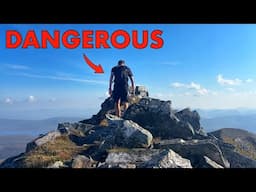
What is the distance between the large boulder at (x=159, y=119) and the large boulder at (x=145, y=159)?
6.53ft

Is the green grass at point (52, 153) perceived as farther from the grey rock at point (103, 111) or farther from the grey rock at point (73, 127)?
the grey rock at point (103, 111)

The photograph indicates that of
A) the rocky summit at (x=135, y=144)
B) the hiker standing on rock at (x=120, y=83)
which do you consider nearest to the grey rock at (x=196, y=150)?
the rocky summit at (x=135, y=144)

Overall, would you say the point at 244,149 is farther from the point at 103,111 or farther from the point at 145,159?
the point at 103,111

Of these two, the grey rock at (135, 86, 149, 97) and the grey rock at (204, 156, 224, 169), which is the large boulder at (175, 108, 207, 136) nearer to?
the grey rock at (135, 86, 149, 97)

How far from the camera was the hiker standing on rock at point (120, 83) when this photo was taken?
37.3ft

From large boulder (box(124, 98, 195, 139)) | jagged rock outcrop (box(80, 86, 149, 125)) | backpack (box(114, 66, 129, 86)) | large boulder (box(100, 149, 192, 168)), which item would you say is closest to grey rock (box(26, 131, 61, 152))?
jagged rock outcrop (box(80, 86, 149, 125))

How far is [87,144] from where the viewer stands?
11.8 meters

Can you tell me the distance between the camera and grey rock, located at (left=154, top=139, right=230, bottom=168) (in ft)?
34.4

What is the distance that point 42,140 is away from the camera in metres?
11.7

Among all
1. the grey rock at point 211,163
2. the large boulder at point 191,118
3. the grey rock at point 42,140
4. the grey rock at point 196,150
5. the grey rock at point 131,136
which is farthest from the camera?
the large boulder at point 191,118
